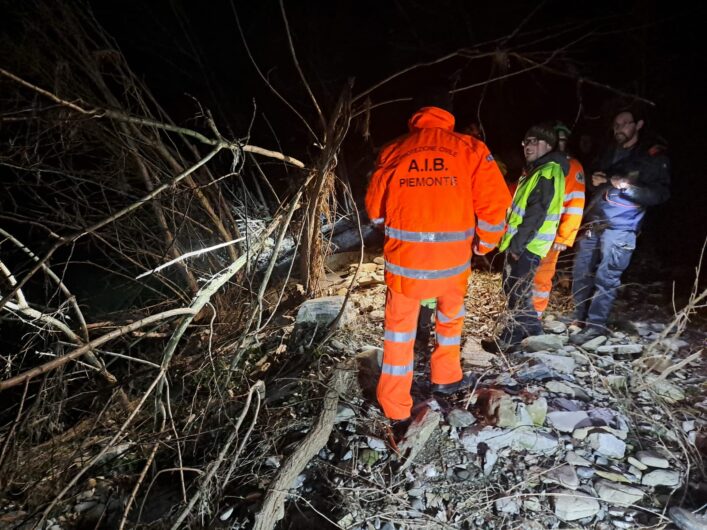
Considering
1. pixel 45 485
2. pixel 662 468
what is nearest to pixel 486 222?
pixel 662 468

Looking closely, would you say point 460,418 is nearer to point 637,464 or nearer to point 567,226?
point 637,464

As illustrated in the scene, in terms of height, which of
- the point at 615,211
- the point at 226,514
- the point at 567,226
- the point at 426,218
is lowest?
→ the point at 226,514

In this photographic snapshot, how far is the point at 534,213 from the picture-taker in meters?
3.26

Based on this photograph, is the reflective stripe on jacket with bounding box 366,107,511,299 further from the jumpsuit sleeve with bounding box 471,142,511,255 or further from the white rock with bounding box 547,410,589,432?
the white rock with bounding box 547,410,589,432

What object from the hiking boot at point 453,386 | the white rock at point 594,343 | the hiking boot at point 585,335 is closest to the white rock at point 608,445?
the hiking boot at point 453,386

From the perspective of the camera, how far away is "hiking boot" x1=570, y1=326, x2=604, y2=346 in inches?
146

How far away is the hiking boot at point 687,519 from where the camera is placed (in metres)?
1.95

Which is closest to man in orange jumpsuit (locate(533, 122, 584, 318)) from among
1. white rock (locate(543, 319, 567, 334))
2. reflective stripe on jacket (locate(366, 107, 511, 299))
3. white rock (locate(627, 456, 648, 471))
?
→ white rock (locate(543, 319, 567, 334))

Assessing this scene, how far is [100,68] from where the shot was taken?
3.56 meters

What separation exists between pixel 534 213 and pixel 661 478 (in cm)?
195

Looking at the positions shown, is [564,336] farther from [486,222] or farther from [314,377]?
[314,377]

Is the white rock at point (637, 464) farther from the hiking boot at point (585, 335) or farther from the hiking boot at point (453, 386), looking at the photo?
the hiking boot at point (585, 335)

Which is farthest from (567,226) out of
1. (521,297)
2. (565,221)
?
(521,297)

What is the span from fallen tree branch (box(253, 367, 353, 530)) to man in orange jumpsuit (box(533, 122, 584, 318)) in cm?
208
